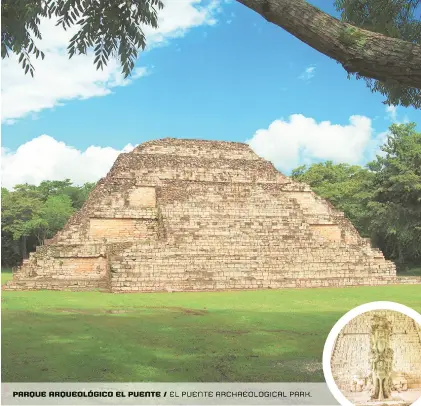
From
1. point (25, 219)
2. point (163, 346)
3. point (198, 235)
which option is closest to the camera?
point (163, 346)

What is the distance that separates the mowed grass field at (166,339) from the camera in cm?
562

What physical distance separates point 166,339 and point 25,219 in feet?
111

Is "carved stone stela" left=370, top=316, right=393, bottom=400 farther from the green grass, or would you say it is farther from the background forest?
the background forest

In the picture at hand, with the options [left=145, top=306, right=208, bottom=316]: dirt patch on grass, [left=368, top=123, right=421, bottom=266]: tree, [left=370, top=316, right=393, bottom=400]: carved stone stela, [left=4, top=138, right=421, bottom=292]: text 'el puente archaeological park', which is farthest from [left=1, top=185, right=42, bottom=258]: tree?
[left=370, top=316, right=393, bottom=400]: carved stone stela

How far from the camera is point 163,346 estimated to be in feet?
23.0

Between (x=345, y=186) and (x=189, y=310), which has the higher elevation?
(x=345, y=186)

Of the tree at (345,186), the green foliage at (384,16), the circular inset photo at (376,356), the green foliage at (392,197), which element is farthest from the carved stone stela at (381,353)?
the tree at (345,186)

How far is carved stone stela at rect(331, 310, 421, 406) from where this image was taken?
14.9 ft

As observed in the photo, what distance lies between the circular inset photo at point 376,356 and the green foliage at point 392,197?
22.2 meters

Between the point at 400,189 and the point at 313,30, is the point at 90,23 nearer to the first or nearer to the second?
the point at 313,30

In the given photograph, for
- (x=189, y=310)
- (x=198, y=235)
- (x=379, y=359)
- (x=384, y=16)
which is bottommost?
(x=189, y=310)

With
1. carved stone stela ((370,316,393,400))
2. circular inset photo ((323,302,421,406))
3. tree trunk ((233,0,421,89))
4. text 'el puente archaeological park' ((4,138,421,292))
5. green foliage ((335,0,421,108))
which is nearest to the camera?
tree trunk ((233,0,421,89))

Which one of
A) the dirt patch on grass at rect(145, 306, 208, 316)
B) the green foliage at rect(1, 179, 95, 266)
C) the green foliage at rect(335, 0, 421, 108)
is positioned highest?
the green foliage at rect(335, 0, 421, 108)

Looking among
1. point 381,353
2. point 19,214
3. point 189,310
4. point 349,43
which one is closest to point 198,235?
point 189,310
